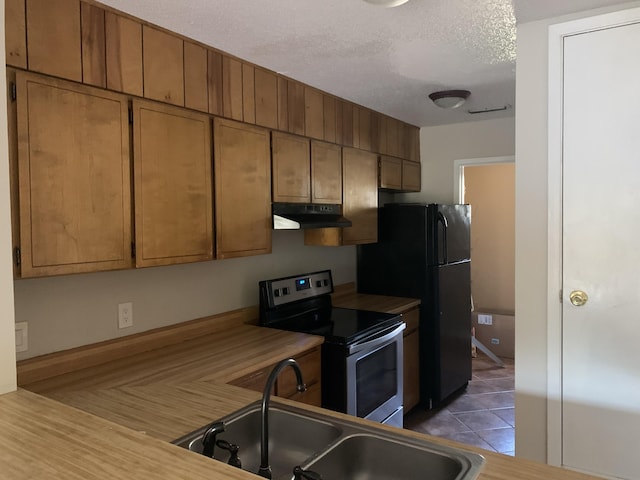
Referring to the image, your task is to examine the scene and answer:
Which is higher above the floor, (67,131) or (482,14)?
(482,14)

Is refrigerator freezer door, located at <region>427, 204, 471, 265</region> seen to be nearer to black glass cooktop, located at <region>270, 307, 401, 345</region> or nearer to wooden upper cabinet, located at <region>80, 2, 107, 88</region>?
black glass cooktop, located at <region>270, 307, 401, 345</region>

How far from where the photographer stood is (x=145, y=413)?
1.50m

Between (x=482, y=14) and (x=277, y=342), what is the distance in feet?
5.78

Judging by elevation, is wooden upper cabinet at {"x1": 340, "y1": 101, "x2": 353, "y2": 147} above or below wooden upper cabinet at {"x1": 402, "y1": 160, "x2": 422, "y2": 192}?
above

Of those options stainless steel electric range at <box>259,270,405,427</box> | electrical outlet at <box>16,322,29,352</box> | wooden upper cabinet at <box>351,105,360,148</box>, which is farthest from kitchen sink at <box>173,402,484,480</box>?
wooden upper cabinet at <box>351,105,360,148</box>

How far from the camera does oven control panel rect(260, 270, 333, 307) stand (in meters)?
2.86

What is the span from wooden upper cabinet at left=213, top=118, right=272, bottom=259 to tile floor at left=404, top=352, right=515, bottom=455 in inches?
74.6

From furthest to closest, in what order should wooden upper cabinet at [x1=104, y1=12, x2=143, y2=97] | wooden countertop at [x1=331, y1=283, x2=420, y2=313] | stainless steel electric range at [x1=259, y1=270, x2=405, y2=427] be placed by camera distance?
wooden countertop at [x1=331, y1=283, x2=420, y2=313] < stainless steel electric range at [x1=259, y1=270, x2=405, y2=427] < wooden upper cabinet at [x1=104, y1=12, x2=143, y2=97]

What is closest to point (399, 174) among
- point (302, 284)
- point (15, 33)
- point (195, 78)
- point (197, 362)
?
point (302, 284)

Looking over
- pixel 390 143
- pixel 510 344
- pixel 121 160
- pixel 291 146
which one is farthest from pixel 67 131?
pixel 510 344

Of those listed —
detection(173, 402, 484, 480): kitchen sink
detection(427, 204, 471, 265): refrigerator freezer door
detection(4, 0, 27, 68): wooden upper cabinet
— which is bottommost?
detection(173, 402, 484, 480): kitchen sink

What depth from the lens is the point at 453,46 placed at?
2303mm

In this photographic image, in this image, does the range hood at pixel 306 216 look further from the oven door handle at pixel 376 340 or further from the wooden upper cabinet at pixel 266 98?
the oven door handle at pixel 376 340

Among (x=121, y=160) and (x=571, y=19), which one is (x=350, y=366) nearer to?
(x=121, y=160)
